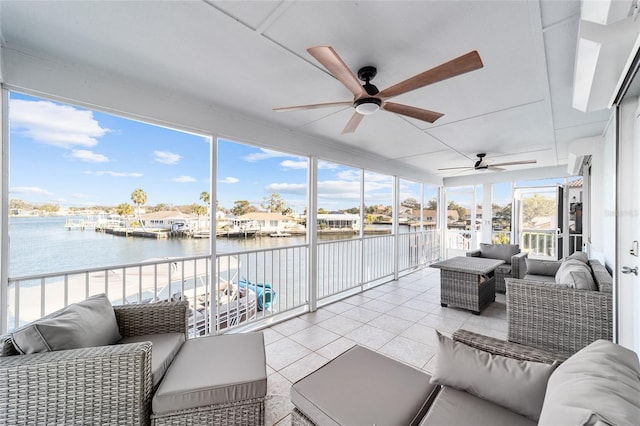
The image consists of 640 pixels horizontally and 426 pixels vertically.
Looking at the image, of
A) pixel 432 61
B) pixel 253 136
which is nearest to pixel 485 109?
pixel 432 61

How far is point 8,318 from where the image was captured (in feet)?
5.72

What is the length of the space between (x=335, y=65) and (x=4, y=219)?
96.8 inches

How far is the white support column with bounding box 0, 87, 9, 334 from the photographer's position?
1692 millimetres

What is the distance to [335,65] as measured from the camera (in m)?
1.50

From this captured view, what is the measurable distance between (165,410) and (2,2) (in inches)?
94.6

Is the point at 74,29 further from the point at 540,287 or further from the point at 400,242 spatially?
the point at 400,242

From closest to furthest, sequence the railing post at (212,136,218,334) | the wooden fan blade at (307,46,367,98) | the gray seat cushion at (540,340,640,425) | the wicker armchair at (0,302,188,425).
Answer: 1. the gray seat cushion at (540,340,640,425)
2. the wicker armchair at (0,302,188,425)
3. the wooden fan blade at (307,46,367,98)
4. the railing post at (212,136,218,334)

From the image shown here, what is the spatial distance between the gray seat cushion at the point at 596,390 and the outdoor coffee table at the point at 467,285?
262 cm

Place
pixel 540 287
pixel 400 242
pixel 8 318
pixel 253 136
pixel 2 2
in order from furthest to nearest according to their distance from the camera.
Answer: pixel 400 242 → pixel 253 136 → pixel 540 287 → pixel 8 318 → pixel 2 2

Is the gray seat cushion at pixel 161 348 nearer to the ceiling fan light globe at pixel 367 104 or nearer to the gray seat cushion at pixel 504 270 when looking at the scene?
the ceiling fan light globe at pixel 367 104

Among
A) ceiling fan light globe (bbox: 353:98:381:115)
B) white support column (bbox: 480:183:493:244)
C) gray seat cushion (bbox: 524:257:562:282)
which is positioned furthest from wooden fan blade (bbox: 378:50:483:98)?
white support column (bbox: 480:183:493:244)

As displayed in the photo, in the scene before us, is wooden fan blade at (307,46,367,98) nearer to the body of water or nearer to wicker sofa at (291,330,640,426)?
wicker sofa at (291,330,640,426)

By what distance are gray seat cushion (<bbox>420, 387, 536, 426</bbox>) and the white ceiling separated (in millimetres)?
2030

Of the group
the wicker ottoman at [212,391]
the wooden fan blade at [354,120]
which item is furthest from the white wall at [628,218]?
the wicker ottoman at [212,391]
